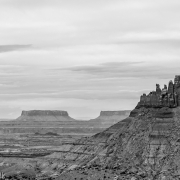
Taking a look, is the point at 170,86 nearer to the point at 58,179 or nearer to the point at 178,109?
the point at 178,109

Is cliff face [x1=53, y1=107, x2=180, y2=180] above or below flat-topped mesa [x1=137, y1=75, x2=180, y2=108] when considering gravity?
below

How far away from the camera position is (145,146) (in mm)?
163750

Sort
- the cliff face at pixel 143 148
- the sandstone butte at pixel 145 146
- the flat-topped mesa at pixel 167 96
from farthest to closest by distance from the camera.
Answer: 1. the flat-topped mesa at pixel 167 96
2. the sandstone butte at pixel 145 146
3. the cliff face at pixel 143 148

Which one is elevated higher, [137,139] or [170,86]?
[170,86]

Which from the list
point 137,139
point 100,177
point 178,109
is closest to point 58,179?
point 100,177

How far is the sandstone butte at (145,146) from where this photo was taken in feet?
508

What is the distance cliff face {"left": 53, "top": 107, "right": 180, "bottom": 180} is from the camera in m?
154

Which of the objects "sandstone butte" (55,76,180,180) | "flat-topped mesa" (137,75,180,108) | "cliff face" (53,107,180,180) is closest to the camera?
"cliff face" (53,107,180,180)

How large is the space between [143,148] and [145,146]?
2.29 ft

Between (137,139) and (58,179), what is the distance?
22916mm

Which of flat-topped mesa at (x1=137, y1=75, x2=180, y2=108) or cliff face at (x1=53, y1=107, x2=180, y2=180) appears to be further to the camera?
flat-topped mesa at (x1=137, y1=75, x2=180, y2=108)

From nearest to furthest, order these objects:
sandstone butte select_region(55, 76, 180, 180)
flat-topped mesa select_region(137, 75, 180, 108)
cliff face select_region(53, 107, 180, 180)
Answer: cliff face select_region(53, 107, 180, 180) → sandstone butte select_region(55, 76, 180, 180) → flat-topped mesa select_region(137, 75, 180, 108)

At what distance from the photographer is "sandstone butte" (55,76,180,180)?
15475 centimetres

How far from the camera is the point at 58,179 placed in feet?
525
